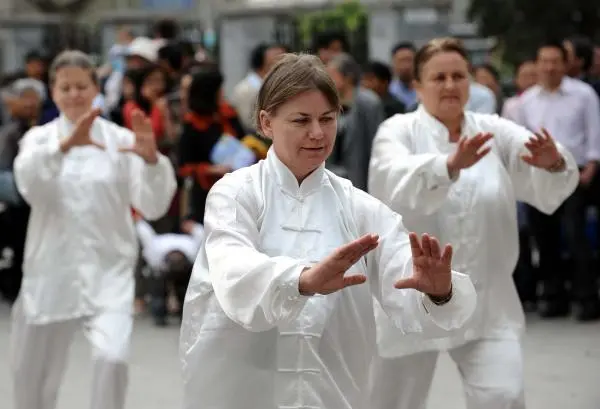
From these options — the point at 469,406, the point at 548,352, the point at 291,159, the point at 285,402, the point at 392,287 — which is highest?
the point at 291,159

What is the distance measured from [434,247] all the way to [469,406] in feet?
6.00

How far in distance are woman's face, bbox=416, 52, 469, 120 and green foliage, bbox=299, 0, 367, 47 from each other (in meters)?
8.71

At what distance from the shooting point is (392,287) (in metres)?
4.57

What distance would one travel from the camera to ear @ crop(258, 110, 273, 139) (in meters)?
4.63

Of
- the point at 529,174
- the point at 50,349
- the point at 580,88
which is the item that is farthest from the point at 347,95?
the point at 529,174

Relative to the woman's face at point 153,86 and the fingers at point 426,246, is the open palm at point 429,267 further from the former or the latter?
the woman's face at point 153,86

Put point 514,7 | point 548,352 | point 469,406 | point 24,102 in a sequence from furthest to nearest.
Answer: point 514,7 < point 24,102 < point 548,352 < point 469,406

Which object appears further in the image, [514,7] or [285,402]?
[514,7]

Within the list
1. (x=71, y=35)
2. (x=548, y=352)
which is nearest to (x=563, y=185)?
(x=548, y=352)

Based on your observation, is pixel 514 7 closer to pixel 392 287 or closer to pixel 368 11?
pixel 368 11

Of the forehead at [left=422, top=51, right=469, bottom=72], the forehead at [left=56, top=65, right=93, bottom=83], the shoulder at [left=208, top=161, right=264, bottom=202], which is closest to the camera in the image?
the shoulder at [left=208, top=161, right=264, bottom=202]

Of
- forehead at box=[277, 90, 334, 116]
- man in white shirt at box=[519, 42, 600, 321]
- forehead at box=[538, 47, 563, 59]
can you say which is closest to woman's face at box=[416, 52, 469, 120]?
forehead at box=[277, 90, 334, 116]

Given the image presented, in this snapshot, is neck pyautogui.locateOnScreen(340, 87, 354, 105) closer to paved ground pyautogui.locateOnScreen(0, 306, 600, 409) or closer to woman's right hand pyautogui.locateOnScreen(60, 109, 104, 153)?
paved ground pyautogui.locateOnScreen(0, 306, 600, 409)

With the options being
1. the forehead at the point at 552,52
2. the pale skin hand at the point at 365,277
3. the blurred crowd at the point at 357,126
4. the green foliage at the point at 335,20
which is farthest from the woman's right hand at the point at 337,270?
the green foliage at the point at 335,20
